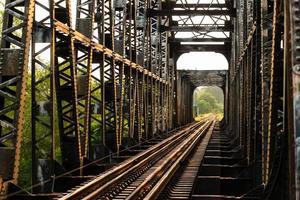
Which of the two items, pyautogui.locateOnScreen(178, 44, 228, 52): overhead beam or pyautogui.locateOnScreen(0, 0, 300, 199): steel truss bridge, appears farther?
pyautogui.locateOnScreen(178, 44, 228, 52): overhead beam

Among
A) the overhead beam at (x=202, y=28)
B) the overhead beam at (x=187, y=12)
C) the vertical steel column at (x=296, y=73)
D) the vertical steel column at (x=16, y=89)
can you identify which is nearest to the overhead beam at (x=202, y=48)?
the overhead beam at (x=202, y=28)

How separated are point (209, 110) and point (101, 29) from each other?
134859mm

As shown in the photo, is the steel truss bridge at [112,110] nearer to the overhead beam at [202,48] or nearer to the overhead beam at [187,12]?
the overhead beam at [187,12]

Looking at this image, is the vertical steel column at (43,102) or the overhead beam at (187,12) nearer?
the vertical steel column at (43,102)

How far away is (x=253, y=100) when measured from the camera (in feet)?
32.3

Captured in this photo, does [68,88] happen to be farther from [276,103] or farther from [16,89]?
[276,103]

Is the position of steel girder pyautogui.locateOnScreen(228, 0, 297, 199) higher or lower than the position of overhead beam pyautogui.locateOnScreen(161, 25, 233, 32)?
lower

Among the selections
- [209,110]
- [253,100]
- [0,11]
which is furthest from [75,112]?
[209,110]

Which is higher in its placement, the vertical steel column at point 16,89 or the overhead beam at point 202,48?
the overhead beam at point 202,48

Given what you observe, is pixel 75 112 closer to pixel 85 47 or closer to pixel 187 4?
pixel 85 47

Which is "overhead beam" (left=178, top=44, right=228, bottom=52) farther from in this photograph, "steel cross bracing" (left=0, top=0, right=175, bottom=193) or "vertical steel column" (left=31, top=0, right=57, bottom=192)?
"vertical steel column" (left=31, top=0, right=57, bottom=192)

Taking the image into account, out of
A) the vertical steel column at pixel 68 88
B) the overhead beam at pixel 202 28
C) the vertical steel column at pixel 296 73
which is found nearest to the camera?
the vertical steel column at pixel 296 73

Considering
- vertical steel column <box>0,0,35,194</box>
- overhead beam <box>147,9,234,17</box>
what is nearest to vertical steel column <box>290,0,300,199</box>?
vertical steel column <box>0,0,35,194</box>

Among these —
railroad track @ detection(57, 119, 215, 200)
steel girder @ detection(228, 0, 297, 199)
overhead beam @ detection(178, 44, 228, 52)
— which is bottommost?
railroad track @ detection(57, 119, 215, 200)
